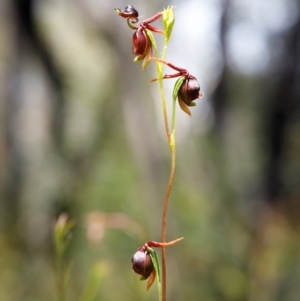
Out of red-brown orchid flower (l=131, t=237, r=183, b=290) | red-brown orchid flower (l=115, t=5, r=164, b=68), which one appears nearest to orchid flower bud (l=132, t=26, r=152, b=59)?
red-brown orchid flower (l=115, t=5, r=164, b=68)

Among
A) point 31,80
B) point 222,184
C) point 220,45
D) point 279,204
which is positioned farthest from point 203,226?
point 31,80

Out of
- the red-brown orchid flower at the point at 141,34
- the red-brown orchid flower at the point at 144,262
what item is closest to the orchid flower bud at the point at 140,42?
the red-brown orchid flower at the point at 141,34

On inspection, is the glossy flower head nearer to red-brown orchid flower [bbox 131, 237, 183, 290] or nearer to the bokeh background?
red-brown orchid flower [bbox 131, 237, 183, 290]

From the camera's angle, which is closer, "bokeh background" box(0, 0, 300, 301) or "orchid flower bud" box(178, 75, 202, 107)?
"orchid flower bud" box(178, 75, 202, 107)

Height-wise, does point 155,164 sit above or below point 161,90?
below

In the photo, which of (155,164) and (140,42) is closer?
(140,42)

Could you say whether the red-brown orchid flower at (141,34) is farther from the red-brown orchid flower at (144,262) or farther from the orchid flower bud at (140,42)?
the red-brown orchid flower at (144,262)

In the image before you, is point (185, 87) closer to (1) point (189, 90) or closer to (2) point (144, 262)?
(1) point (189, 90)

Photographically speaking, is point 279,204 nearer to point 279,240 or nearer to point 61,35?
point 279,240

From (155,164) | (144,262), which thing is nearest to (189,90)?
(144,262)
